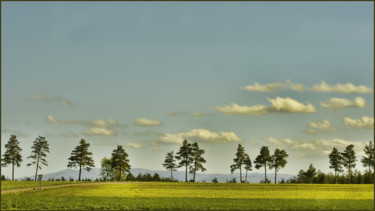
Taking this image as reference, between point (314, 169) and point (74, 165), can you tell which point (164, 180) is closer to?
point (74, 165)

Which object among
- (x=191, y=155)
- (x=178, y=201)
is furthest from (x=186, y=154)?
(x=178, y=201)

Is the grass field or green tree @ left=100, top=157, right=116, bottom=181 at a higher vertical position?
green tree @ left=100, top=157, right=116, bottom=181

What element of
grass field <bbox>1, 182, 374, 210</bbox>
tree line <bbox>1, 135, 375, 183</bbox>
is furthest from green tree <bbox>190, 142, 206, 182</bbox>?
grass field <bbox>1, 182, 374, 210</bbox>

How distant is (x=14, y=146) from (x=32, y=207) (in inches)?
3369

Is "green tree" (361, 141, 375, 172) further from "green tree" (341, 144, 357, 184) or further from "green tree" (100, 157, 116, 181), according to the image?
"green tree" (100, 157, 116, 181)

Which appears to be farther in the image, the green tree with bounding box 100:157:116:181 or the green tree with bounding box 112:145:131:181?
the green tree with bounding box 100:157:116:181

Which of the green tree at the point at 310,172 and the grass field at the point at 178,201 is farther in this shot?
the green tree at the point at 310,172

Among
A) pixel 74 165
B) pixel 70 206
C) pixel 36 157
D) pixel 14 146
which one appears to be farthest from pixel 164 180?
pixel 70 206

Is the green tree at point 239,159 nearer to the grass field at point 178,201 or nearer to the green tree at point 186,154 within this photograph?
the green tree at point 186,154

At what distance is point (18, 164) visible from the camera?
11019 cm

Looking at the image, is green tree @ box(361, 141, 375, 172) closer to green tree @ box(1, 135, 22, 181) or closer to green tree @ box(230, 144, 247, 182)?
green tree @ box(230, 144, 247, 182)

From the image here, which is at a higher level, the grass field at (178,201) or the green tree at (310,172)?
the green tree at (310,172)

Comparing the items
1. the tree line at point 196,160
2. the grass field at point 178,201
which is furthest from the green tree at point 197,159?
the grass field at point 178,201

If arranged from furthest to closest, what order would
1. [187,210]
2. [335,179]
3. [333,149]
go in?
[333,149]
[335,179]
[187,210]
